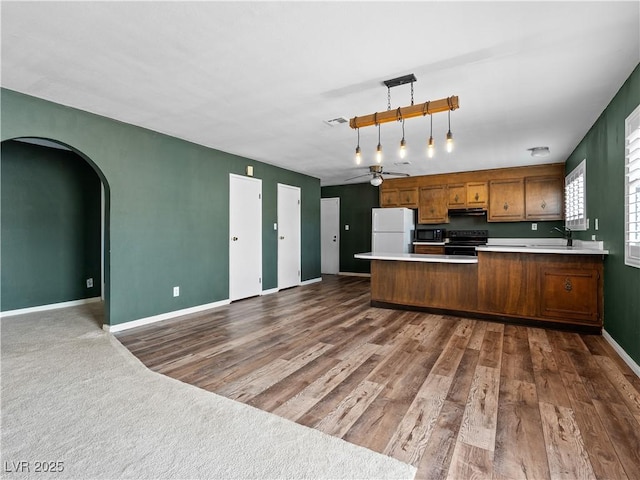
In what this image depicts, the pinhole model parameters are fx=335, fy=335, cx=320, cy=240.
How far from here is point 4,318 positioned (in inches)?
170

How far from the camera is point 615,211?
320 cm

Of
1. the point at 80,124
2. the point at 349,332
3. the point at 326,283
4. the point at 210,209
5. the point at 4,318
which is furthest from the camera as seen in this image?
the point at 326,283

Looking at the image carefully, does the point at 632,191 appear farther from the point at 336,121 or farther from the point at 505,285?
the point at 336,121

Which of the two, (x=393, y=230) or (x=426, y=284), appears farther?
(x=393, y=230)

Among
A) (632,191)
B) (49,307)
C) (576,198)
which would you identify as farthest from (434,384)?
(49,307)

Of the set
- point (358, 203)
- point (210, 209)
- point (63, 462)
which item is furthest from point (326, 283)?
point (63, 462)

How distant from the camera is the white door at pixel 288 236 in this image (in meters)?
6.43

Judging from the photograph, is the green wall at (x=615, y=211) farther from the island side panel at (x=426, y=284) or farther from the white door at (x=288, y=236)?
the white door at (x=288, y=236)

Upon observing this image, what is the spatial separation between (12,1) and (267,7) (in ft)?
4.66

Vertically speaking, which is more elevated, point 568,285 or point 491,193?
point 491,193

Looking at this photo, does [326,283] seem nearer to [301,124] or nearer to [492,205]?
[492,205]

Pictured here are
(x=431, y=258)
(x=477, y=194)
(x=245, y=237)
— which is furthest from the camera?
(x=477, y=194)

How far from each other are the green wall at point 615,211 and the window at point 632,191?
0.10 m

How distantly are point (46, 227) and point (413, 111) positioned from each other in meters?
5.25
